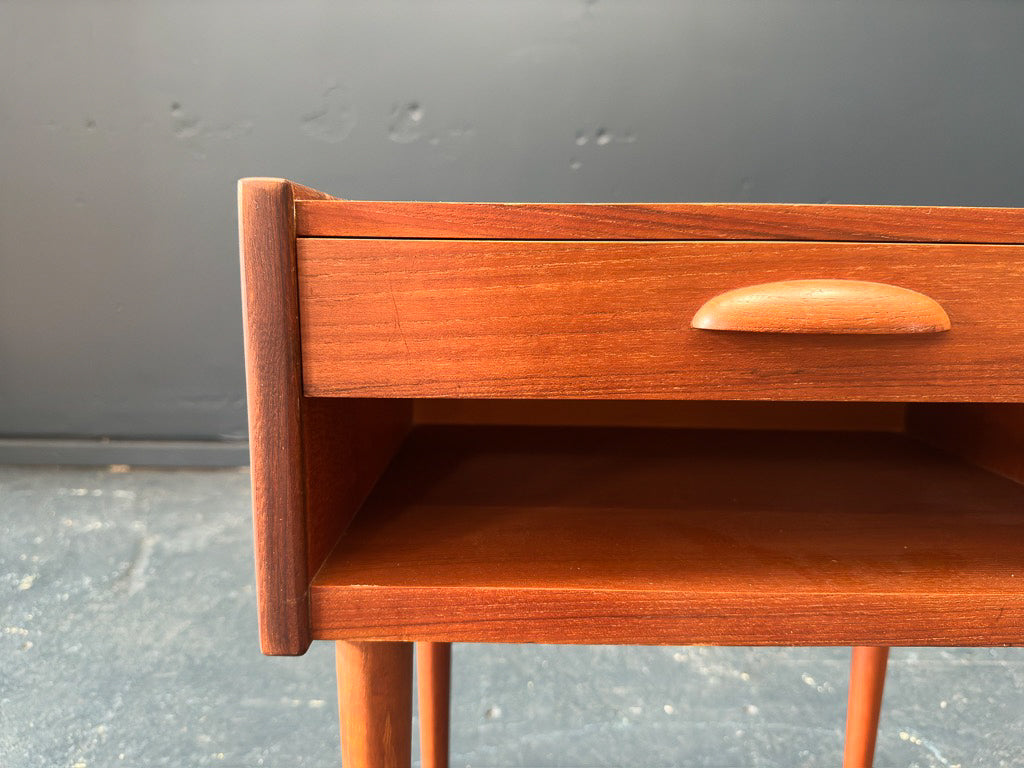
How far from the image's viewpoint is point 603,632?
31cm

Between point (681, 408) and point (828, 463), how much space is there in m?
0.16

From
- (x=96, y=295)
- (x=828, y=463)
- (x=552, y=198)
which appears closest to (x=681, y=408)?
(x=828, y=463)

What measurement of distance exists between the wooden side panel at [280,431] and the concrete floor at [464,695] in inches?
21.7

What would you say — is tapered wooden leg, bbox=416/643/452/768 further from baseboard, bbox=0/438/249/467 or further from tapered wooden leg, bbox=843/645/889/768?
baseboard, bbox=0/438/249/467

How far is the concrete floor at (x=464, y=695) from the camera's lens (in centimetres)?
75

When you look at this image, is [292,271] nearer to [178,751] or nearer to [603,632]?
[603,632]

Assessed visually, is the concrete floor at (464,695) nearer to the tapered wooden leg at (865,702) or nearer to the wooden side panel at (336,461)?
the tapered wooden leg at (865,702)

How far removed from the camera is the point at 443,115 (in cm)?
150

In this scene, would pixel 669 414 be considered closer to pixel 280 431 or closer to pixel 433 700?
pixel 433 700

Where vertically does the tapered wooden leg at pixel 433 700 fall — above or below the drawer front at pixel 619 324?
below

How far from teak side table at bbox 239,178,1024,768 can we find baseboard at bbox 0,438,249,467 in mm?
1360

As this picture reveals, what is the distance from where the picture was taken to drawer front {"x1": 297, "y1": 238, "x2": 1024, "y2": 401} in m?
0.28

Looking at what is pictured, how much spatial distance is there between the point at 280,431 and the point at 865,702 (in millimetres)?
605

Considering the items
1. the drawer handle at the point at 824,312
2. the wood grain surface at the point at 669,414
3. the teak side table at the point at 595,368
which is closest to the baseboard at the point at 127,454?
the wood grain surface at the point at 669,414
